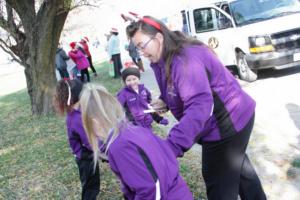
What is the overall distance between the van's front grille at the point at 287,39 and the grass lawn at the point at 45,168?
3.26m

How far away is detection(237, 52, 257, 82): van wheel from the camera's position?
8.79m

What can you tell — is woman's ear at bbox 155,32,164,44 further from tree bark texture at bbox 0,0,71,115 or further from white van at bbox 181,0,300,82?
tree bark texture at bbox 0,0,71,115

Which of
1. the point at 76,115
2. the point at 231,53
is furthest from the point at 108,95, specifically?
the point at 231,53

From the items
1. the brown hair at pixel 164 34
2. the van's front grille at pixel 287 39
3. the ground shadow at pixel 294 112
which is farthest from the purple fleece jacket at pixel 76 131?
the van's front grille at pixel 287 39

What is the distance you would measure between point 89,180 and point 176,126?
2.23 m

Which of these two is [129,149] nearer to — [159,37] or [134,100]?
[159,37]

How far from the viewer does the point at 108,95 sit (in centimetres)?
202

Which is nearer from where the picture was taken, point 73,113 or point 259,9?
point 73,113

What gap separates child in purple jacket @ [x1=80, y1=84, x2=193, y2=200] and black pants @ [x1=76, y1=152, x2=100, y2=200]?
200 centimetres

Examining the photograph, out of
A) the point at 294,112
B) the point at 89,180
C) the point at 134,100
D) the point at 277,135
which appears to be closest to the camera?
the point at 89,180

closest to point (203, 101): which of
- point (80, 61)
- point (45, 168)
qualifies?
point (45, 168)

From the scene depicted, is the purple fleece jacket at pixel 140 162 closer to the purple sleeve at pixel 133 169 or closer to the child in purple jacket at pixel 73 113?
the purple sleeve at pixel 133 169

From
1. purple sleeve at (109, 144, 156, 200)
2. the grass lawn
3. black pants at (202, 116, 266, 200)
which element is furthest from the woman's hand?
the grass lawn

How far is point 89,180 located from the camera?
411 cm
